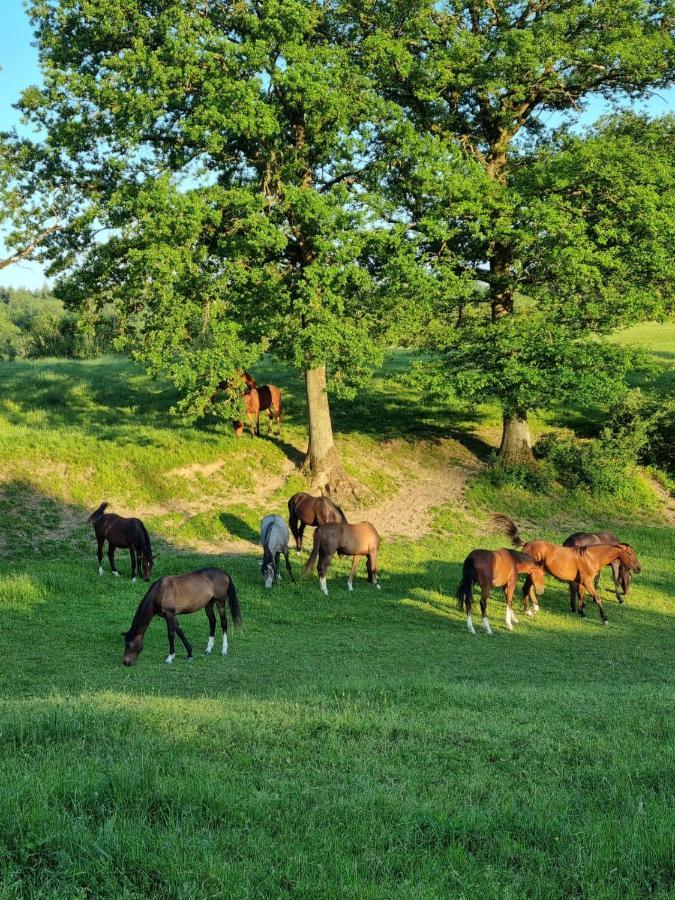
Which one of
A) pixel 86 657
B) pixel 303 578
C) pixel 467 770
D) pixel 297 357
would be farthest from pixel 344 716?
pixel 297 357

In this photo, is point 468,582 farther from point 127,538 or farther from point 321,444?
point 321,444

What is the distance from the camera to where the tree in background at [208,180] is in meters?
21.5

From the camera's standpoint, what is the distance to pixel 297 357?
22.6 m

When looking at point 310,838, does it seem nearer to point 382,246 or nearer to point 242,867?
point 242,867

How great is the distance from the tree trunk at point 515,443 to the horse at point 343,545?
11129 millimetres

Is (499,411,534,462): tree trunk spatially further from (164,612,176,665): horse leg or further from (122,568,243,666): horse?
(164,612,176,665): horse leg

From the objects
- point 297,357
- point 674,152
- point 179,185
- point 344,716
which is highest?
point 674,152

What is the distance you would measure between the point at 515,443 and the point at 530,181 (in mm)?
9234

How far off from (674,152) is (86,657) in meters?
23.9

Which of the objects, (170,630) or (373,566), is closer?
(170,630)

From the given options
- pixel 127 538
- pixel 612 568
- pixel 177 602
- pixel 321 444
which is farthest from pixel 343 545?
pixel 321 444

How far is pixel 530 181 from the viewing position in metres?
24.2

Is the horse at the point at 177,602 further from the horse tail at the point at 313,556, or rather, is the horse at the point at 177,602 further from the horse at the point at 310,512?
the horse at the point at 310,512

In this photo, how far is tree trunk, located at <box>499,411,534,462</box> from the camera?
28469mm
